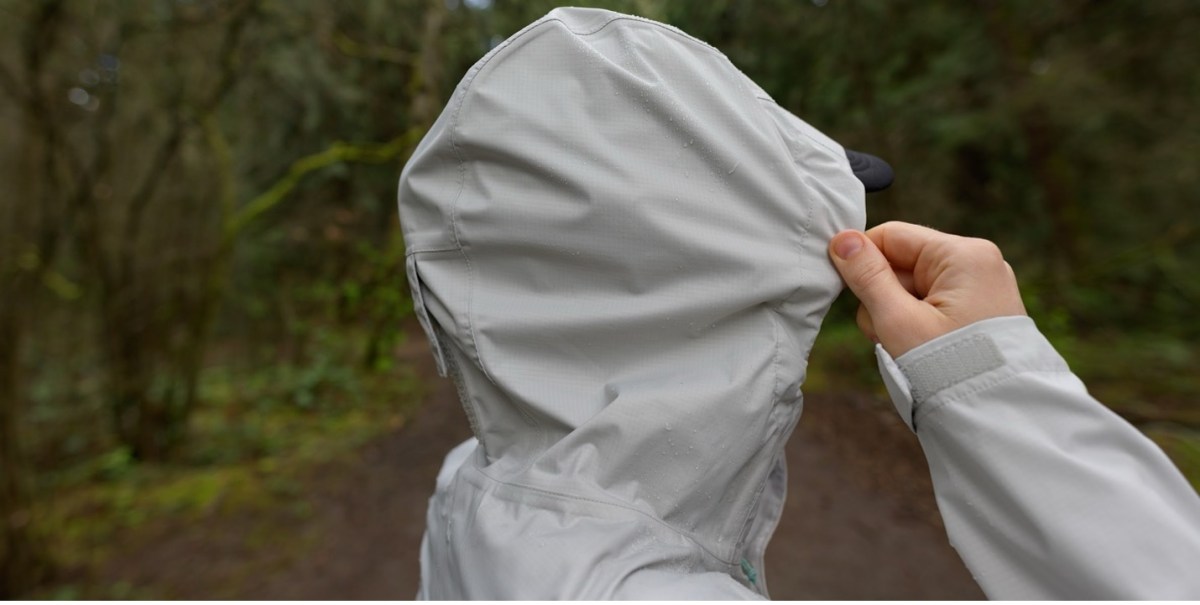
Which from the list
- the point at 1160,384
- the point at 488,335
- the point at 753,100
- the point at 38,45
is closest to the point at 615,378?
the point at 488,335

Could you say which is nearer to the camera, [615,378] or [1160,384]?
[615,378]

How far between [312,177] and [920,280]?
22.2 ft

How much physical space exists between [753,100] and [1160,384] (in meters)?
4.37

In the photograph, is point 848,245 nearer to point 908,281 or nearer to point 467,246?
point 908,281

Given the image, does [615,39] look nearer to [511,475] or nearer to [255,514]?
[511,475]

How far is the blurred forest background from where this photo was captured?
136 inches

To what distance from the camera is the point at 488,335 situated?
1.06 meters

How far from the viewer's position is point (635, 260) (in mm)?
987

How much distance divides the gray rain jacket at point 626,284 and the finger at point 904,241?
2.3 inches

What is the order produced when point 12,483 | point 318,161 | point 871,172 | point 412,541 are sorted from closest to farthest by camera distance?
1. point 871,172
2. point 12,483
3. point 412,541
4. point 318,161

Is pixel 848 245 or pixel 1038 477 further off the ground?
pixel 848 245

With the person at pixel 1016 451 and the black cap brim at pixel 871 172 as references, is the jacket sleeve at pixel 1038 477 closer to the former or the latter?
the person at pixel 1016 451

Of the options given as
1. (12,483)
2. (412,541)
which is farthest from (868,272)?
(12,483)

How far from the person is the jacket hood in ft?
0.59
